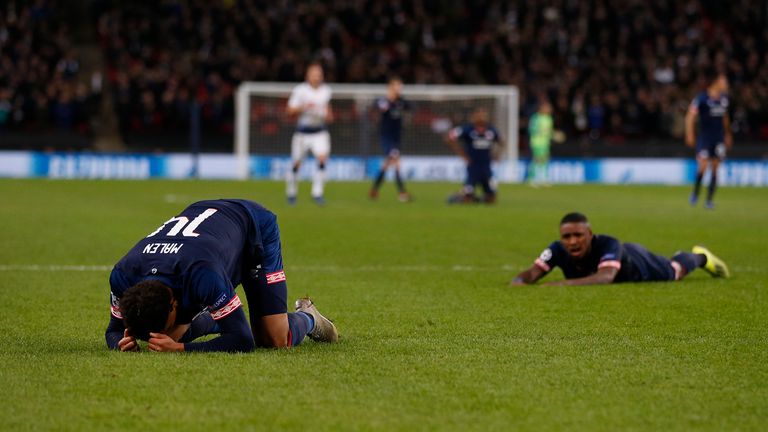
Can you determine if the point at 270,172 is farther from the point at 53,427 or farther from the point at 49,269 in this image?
the point at 53,427

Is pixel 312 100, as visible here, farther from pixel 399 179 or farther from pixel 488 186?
pixel 488 186

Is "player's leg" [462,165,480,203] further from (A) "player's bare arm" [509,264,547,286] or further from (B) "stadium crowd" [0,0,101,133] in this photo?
(B) "stadium crowd" [0,0,101,133]

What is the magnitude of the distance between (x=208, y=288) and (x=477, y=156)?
55.9 ft

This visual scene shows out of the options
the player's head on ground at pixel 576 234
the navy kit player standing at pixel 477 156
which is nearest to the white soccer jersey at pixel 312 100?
the navy kit player standing at pixel 477 156

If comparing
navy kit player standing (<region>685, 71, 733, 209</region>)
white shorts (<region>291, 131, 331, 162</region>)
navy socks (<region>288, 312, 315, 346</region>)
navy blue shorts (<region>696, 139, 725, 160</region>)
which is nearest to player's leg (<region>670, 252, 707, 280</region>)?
navy socks (<region>288, 312, 315, 346</region>)

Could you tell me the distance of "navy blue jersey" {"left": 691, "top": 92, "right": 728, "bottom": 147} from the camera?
21.2 metres

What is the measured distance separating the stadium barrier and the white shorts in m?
10.8

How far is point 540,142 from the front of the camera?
31.3m

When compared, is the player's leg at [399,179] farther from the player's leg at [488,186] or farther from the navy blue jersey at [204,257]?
the navy blue jersey at [204,257]

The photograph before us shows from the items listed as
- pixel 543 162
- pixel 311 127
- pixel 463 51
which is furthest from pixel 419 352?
pixel 463 51

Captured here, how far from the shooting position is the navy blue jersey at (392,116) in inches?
936

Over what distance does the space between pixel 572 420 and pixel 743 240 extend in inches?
413

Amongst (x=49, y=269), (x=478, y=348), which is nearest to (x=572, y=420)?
(x=478, y=348)

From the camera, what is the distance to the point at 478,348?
22.6 feet
